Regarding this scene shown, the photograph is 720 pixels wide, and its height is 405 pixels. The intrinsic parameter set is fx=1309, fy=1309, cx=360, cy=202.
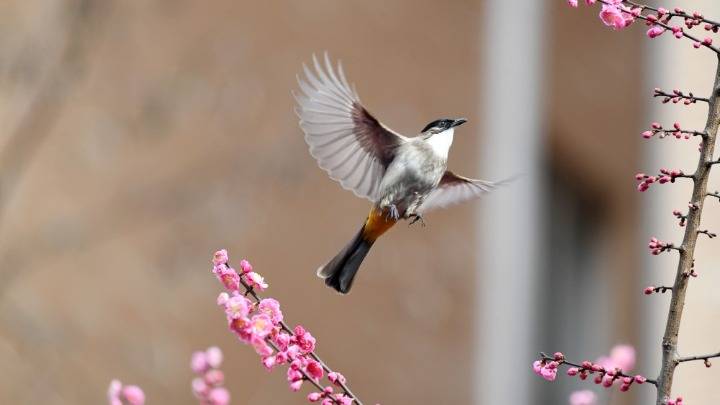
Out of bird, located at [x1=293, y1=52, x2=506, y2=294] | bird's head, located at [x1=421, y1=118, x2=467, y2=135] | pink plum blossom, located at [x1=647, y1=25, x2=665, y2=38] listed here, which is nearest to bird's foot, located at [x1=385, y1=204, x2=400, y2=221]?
bird, located at [x1=293, y1=52, x2=506, y2=294]

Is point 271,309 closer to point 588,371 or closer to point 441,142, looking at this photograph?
point 588,371

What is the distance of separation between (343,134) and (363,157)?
0.09 meters

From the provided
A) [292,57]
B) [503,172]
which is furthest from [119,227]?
[503,172]

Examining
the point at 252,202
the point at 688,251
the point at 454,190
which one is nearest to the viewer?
the point at 688,251

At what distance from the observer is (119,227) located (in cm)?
548

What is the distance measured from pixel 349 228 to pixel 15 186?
178 cm

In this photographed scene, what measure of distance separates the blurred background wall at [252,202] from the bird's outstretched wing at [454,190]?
240cm

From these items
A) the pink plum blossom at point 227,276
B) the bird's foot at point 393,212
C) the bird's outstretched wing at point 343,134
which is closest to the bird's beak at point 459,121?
the bird's outstretched wing at point 343,134

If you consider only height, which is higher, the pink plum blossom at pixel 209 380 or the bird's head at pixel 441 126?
the bird's head at pixel 441 126

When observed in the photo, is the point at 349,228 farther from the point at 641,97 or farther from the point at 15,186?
the point at 641,97

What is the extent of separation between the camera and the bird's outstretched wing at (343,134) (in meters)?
2.97

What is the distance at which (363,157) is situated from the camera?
123 inches

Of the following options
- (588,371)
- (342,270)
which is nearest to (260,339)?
(588,371)

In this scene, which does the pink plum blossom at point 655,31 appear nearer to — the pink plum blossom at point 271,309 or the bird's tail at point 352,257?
the pink plum blossom at point 271,309
